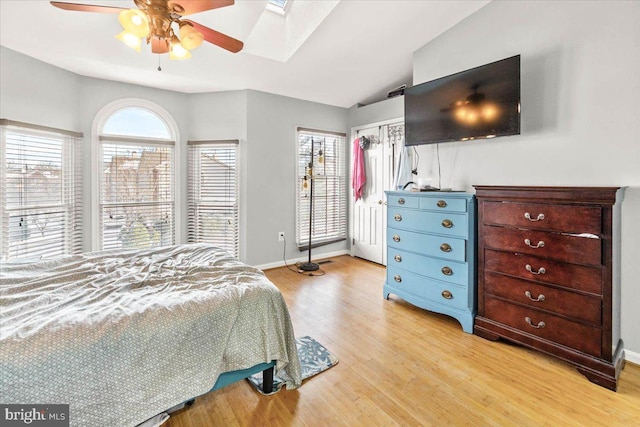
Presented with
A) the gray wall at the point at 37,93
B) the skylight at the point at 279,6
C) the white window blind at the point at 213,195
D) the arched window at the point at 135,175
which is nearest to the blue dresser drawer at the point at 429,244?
the white window blind at the point at 213,195

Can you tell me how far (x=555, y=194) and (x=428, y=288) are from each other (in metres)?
1.26

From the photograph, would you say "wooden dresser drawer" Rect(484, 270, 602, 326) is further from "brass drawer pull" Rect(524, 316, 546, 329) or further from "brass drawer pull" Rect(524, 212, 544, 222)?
"brass drawer pull" Rect(524, 212, 544, 222)

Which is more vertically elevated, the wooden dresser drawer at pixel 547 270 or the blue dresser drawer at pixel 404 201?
the blue dresser drawer at pixel 404 201

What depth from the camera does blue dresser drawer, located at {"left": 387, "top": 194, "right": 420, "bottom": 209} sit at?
284cm

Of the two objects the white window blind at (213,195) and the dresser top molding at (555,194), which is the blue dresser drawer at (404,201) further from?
the white window blind at (213,195)

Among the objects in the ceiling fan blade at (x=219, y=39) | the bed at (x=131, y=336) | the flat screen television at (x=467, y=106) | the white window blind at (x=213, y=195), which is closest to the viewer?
the bed at (x=131, y=336)

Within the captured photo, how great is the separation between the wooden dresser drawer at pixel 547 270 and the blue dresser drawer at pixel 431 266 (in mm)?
210

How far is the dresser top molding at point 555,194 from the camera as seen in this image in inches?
71.2

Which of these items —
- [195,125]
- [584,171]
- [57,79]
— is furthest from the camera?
[195,125]

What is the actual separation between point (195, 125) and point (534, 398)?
445cm

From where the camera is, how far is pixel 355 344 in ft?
7.59

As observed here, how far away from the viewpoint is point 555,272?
2.04 m

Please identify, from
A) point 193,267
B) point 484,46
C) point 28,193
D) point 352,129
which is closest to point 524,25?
point 484,46

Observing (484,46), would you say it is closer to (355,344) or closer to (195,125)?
(355,344)
